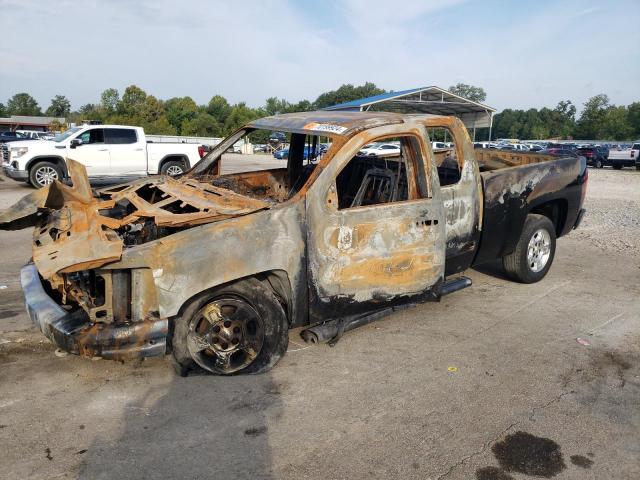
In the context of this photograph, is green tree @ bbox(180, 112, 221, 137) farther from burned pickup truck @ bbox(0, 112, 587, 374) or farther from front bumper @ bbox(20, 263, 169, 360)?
front bumper @ bbox(20, 263, 169, 360)

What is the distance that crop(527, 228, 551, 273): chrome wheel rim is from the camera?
5.93m

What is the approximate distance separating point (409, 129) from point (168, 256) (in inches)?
89.1

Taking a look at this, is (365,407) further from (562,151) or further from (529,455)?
(562,151)

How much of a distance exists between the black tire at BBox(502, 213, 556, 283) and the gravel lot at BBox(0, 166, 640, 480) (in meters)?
0.88

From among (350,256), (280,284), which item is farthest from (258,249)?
(350,256)

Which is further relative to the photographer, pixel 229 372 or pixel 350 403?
pixel 229 372

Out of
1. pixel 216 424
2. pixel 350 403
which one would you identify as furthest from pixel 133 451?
pixel 350 403

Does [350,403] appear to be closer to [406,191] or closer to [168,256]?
[168,256]

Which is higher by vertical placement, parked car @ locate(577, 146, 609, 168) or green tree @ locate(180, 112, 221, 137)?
green tree @ locate(180, 112, 221, 137)

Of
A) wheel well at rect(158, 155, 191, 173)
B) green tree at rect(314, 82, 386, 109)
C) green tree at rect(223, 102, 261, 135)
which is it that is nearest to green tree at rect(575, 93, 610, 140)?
green tree at rect(314, 82, 386, 109)

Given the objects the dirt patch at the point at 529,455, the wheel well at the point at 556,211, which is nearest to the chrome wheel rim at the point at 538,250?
the wheel well at the point at 556,211

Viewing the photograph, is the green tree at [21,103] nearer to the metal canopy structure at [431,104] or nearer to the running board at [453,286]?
the metal canopy structure at [431,104]

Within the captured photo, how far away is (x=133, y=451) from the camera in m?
2.92

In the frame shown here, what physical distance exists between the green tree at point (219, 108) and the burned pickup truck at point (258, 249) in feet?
223
